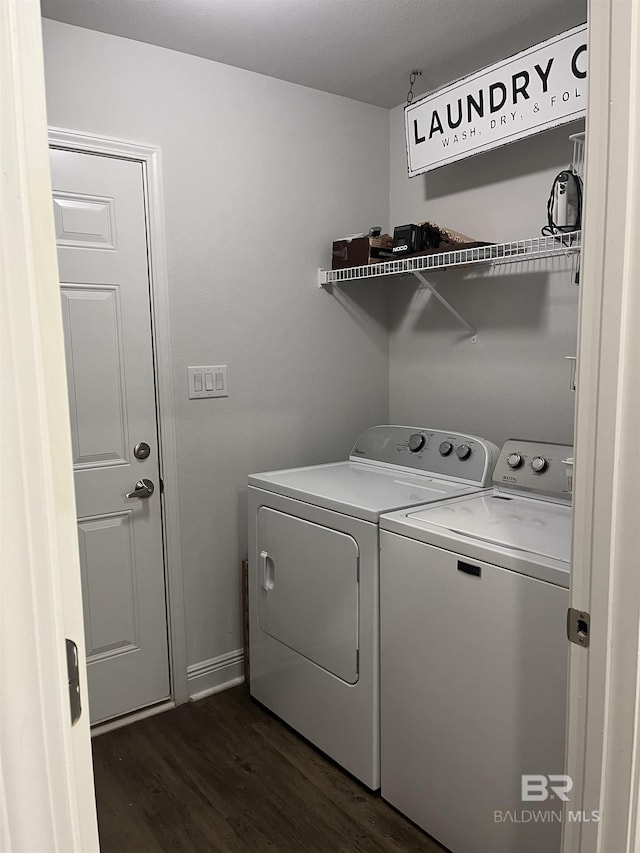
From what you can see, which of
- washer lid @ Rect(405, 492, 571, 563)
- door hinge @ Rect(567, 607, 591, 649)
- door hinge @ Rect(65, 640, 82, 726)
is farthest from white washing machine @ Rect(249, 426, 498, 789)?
door hinge @ Rect(65, 640, 82, 726)

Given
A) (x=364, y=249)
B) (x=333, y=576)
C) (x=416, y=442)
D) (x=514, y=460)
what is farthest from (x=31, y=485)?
(x=364, y=249)

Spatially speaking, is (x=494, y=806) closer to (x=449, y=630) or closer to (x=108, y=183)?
(x=449, y=630)

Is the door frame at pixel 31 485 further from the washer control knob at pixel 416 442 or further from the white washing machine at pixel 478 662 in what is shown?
the washer control knob at pixel 416 442

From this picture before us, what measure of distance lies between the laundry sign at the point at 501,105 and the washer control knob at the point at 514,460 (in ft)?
3.46

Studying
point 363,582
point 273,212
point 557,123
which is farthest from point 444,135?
point 363,582

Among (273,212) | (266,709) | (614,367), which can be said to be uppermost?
(273,212)

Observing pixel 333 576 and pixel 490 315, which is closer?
pixel 333 576

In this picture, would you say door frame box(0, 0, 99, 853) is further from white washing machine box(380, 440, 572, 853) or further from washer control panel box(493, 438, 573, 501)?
washer control panel box(493, 438, 573, 501)

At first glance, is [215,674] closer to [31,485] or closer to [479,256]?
[479,256]

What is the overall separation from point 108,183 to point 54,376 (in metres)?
1.91

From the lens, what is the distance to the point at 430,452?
2.55 meters

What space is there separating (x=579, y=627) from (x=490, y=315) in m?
1.84

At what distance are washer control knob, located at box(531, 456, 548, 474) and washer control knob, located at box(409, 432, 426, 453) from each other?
527 mm

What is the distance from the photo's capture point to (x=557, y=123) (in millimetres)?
2090
